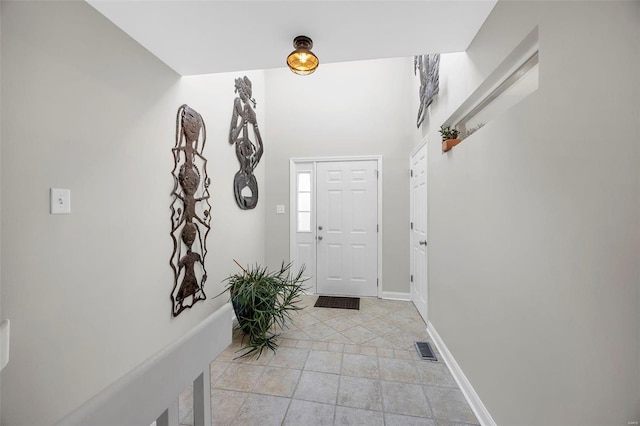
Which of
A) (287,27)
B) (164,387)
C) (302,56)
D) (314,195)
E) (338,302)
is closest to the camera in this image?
(164,387)

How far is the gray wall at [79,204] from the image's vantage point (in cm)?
105

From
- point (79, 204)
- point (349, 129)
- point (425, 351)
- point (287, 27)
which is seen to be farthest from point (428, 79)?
point (79, 204)

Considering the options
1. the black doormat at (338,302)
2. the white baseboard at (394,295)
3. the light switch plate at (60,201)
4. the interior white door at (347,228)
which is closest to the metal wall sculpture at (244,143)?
the interior white door at (347,228)

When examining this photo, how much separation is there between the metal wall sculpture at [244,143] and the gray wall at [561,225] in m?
2.35

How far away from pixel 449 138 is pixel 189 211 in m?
2.15

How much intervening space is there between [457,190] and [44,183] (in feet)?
7.64

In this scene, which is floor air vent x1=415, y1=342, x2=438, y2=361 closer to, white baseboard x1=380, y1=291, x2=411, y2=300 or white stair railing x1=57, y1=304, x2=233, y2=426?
white baseboard x1=380, y1=291, x2=411, y2=300

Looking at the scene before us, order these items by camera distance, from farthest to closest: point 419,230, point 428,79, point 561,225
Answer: point 419,230, point 428,79, point 561,225

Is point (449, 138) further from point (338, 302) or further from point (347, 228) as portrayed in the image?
point (338, 302)

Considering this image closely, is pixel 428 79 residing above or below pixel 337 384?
above

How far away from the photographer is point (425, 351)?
2.27 meters

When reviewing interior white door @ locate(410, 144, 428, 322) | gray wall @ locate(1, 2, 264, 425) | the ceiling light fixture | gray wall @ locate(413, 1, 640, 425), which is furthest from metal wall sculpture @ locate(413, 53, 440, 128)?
gray wall @ locate(1, 2, 264, 425)

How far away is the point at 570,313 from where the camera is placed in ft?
2.99

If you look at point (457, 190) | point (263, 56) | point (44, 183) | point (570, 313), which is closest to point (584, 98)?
point (570, 313)
